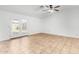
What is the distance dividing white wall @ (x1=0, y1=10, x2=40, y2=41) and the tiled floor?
0.19 feet

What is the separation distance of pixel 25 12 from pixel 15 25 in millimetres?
184

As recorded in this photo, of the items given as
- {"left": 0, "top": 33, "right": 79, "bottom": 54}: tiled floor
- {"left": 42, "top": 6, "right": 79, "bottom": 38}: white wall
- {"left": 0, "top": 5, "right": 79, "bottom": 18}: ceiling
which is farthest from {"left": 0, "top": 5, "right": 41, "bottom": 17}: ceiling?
{"left": 0, "top": 33, "right": 79, "bottom": 54}: tiled floor

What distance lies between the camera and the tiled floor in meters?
1.45

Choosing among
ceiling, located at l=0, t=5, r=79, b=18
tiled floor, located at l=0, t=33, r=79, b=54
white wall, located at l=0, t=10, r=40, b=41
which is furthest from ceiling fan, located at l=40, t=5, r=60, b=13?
tiled floor, located at l=0, t=33, r=79, b=54

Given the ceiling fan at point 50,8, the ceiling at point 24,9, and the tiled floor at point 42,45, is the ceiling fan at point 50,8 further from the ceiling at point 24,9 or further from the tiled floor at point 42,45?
the tiled floor at point 42,45

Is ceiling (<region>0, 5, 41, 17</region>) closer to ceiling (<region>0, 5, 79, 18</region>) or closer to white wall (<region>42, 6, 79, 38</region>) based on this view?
ceiling (<region>0, 5, 79, 18</region>)

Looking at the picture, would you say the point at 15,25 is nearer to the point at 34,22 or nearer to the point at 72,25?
the point at 34,22

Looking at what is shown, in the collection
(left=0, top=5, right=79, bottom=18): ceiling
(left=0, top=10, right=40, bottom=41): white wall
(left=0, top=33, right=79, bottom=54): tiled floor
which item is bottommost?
(left=0, top=33, right=79, bottom=54): tiled floor

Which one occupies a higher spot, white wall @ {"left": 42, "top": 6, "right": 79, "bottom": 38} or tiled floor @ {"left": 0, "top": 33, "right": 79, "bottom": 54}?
white wall @ {"left": 42, "top": 6, "right": 79, "bottom": 38}
